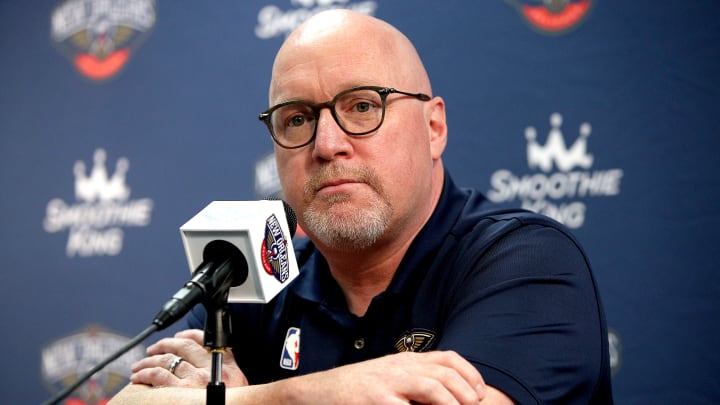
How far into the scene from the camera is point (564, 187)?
1865mm

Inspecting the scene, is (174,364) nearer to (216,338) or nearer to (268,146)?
(216,338)

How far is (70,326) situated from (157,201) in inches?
24.1

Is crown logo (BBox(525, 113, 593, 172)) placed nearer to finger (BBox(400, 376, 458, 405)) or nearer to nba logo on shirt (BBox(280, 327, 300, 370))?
nba logo on shirt (BBox(280, 327, 300, 370))

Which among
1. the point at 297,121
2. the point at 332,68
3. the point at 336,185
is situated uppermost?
the point at 332,68

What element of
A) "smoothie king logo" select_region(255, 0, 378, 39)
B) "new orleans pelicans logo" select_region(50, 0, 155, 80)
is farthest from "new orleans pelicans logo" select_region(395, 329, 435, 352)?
"new orleans pelicans logo" select_region(50, 0, 155, 80)

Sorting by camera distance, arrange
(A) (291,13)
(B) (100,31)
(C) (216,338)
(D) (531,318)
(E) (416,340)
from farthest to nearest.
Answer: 1. (B) (100,31)
2. (A) (291,13)
3. (E) (416,340)
4. (D) (531,318)
5. (C) (216,338)

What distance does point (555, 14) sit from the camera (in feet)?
6.17

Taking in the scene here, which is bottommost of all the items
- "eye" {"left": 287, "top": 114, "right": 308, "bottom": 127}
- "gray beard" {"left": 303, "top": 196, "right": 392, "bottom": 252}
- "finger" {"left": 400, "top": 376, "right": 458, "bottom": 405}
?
"finger" {"left": 400, "top": 376, "right": 458, "bottom": 405}

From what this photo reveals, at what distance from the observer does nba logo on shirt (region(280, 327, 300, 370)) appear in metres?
1.40

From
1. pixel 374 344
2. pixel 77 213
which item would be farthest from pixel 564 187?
pixel 77 213

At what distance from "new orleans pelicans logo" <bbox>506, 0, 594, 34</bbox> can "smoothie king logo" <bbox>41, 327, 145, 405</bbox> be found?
175 centimetres

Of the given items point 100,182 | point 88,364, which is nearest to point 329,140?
point 100,182

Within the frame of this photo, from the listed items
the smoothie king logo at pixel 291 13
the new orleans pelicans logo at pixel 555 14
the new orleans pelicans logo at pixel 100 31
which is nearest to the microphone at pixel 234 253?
the new orleans pelicans logo at pixel 555 14

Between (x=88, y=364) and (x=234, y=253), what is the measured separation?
1.99 metres
